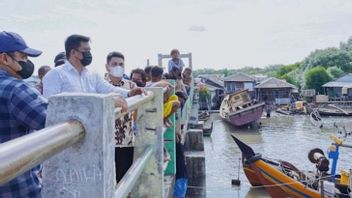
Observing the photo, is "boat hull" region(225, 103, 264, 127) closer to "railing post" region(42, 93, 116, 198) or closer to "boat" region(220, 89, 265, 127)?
"boat" region(220, 89, 265, 127)

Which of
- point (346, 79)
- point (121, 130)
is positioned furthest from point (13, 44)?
point (346, 79)

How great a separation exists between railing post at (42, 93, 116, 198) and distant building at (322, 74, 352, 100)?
49192mm

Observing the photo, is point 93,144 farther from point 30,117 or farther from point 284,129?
point 284,129

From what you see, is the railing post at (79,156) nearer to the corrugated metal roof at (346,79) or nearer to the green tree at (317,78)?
the corrugated metal roof at (346,79)

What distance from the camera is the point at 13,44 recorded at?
72.4 inches

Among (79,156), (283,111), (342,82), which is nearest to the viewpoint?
(79,156)

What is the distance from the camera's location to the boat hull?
106 feet

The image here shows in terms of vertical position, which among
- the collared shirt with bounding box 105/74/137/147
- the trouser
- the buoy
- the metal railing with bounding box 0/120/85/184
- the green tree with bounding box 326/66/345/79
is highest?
the green tree with bounding box 326/66/345/79

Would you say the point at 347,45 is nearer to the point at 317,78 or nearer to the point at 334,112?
the point at 317,78

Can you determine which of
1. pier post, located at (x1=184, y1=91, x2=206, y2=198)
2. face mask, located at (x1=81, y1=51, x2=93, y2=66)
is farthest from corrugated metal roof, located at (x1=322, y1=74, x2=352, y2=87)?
face mask, located at (x1=81, y1=51, x2=93, y2=66)

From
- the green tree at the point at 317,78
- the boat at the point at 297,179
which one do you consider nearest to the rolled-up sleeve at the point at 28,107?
the boat at the point at 297,179

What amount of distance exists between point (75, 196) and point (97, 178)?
76 millimetres

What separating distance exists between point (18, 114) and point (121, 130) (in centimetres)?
162

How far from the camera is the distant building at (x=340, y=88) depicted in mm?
46791
